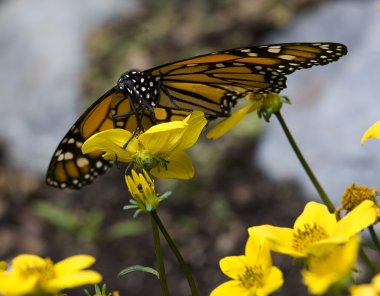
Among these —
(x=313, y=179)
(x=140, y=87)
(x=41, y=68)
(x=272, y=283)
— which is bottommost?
(x=272, y=283)

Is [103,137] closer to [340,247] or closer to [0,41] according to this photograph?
[340,247]

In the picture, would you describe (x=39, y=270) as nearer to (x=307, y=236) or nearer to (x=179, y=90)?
(x=307, y=236)

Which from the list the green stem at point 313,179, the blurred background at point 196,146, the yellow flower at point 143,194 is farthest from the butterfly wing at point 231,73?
the blurred background at point 196,146

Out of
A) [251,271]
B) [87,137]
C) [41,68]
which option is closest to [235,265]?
[251,271]

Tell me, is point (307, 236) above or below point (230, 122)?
below

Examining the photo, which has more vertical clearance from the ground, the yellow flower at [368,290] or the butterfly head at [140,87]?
the butterfly head at [140,87]

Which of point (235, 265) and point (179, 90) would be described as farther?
point (179, 90)

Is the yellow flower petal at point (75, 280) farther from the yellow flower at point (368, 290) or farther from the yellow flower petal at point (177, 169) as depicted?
the yellow flower petal at point (177, 169)
